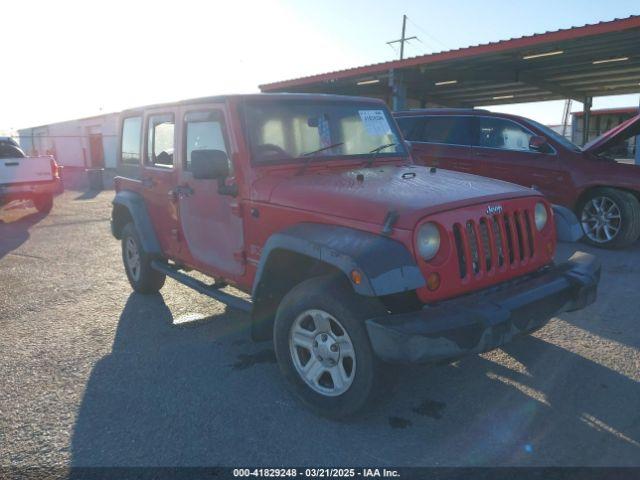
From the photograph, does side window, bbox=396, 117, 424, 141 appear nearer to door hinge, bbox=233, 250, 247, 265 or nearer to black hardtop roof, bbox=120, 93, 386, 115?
black hardtop roof, bbox=120, 93, 386, 115

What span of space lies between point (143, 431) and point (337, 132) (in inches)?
98.3

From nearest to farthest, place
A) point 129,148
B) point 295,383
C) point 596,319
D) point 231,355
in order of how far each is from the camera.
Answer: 1. point 295,383
2. point 231,355
3. point 596,319
4. point 129,148

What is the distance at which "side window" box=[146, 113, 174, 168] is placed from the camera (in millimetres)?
4441

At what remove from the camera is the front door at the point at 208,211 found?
3.71 metres

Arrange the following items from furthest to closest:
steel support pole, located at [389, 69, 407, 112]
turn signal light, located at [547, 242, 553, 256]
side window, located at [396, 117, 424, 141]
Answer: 1. steel support pole, located at [389, 69, 407, 112]
2. side window, located at [396, 117, 424, 141]
3. turn signal light, located at [547, 242, 553, 256]

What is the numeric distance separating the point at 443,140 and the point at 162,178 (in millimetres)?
5142

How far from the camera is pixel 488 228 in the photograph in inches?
114

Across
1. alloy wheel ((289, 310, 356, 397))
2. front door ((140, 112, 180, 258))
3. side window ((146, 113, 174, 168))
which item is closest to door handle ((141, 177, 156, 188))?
front door ((140, 112, 180, 258))

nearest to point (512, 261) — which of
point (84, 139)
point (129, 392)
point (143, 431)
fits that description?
point (143, 431)

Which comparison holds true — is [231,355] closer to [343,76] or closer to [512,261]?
[512,261]

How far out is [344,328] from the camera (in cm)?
271

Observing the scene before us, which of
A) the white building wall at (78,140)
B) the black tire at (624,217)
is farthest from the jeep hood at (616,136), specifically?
the white building wall at (78,140)

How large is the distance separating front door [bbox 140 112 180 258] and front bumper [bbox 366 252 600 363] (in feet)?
8.58

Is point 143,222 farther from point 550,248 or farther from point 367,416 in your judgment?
point 550,248
